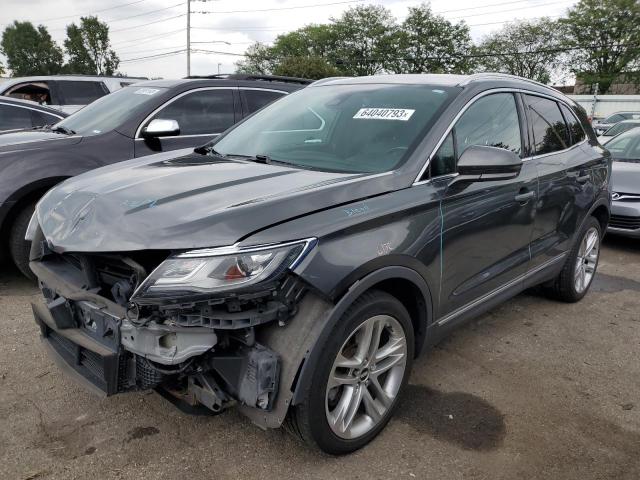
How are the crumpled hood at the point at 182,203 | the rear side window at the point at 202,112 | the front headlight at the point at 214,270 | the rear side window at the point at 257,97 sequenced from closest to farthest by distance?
the front headlight at the point at 214,270 < the crumpled hood at the point at 182,203 < the rear side window at the point at 202,112 < the rear side window at the point at 257,97

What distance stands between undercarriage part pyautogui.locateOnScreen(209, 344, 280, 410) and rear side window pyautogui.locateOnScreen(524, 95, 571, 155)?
Answer: 2.60 meters

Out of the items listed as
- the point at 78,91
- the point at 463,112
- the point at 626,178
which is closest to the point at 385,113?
the point at 463,112

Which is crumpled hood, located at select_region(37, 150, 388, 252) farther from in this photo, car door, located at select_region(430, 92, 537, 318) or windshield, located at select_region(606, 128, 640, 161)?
windshield, located at select_region(606, 128, 640, 161)

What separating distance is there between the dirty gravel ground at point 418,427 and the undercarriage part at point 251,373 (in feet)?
1.69

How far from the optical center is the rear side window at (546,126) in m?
3.78

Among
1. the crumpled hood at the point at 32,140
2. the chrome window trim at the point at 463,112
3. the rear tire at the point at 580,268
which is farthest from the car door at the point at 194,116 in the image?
the rear tire at the point at 580,268

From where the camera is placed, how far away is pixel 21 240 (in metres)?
4.30

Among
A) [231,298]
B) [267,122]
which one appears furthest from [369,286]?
[267,122]

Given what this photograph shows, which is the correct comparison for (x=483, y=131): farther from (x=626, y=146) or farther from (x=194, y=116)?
(x=626, y=146)

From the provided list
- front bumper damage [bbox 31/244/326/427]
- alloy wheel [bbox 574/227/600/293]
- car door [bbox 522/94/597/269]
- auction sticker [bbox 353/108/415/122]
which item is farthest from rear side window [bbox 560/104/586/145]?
front bumper damage [bbox 31/244/326/427]

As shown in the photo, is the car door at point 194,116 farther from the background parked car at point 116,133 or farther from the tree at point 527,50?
the tree at point 527,50

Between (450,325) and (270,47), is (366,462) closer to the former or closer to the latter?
(450,325)

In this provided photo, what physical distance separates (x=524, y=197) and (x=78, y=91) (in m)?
10.4

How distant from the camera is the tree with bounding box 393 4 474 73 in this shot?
219 ft
